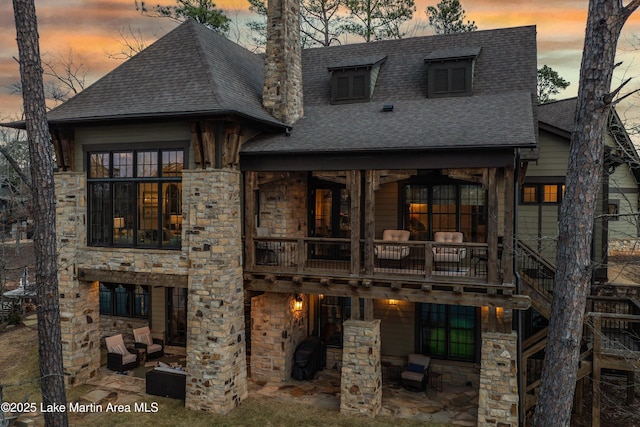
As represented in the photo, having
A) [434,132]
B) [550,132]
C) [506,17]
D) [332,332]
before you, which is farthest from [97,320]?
[506,17]

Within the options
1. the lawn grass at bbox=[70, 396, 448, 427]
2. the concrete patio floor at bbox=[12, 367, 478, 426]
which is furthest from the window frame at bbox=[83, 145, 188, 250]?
the lawn grass at bbox=[70, 396, 448, 427]

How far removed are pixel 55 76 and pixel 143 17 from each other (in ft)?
18.5

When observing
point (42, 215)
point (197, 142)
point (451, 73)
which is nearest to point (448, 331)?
point (451, 73)

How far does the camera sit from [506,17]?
2011 centimetres

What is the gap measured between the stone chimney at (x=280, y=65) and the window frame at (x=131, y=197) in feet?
10.0

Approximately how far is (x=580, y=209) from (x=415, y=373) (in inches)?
278

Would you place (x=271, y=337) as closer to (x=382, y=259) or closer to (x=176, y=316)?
(x=382, y=259)

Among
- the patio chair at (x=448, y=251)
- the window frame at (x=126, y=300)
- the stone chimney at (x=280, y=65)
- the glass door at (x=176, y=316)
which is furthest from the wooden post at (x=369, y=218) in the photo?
the window frame at (x=126, y=300)

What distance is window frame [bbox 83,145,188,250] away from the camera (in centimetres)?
1112

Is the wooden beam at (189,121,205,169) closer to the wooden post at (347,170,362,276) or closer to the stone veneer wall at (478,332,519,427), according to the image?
the wooden post at (347,170,362,276)

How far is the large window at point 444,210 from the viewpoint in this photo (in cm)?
1245

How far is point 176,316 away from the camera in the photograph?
1472 cm

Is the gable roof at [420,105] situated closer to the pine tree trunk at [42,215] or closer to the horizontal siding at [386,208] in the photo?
the horizontal siding at [386,208]

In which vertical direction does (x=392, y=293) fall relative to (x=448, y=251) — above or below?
below
